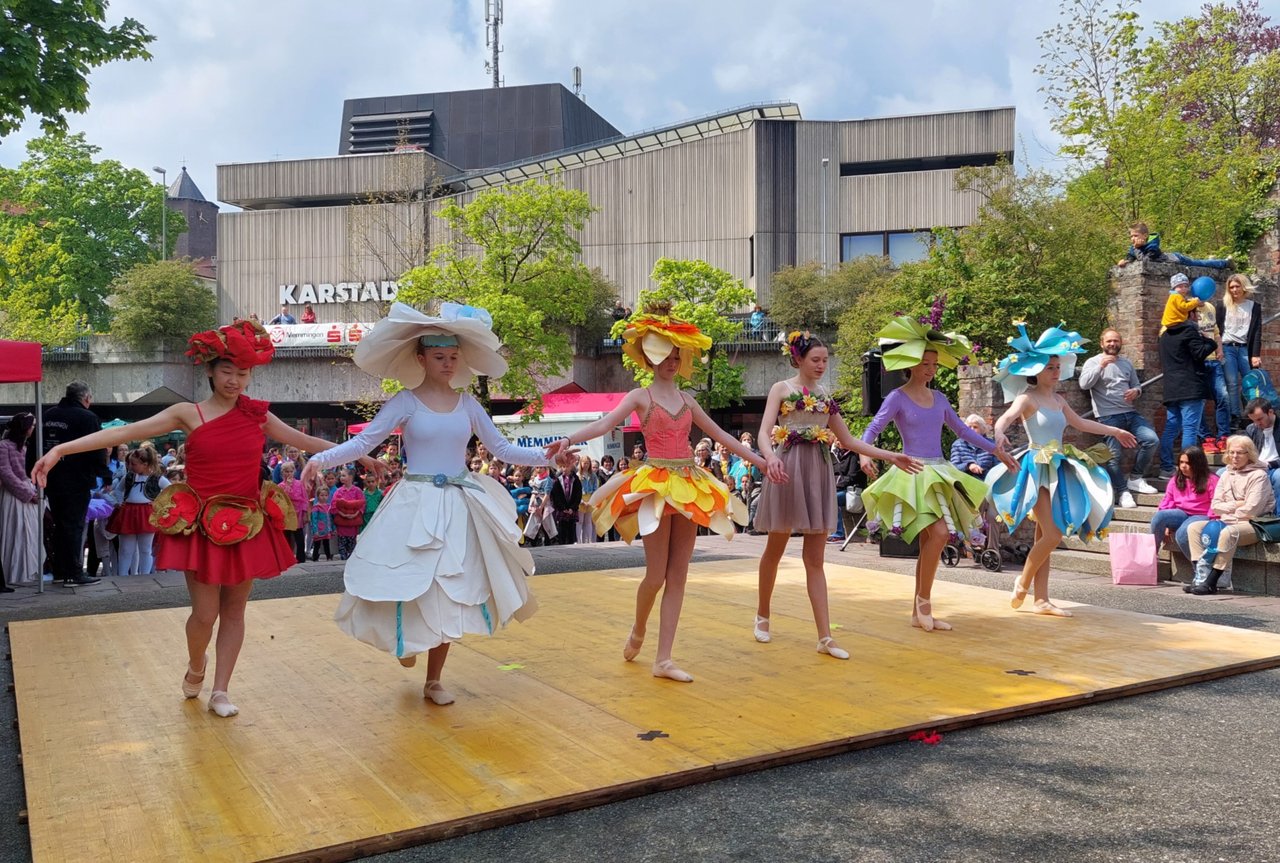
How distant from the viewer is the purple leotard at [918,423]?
24.4 feet

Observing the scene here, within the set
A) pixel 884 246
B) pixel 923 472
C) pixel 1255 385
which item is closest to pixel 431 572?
pixel 923 472

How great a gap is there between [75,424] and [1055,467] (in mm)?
10352

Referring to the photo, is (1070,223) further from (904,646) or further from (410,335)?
(410,335)

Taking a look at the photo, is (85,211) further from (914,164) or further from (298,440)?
(298,440)

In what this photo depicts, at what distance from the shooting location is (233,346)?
5.41 metres

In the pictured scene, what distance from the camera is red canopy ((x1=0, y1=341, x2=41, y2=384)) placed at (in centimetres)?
1090

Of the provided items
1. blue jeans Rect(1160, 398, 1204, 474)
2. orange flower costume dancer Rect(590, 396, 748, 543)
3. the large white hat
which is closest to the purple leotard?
orange flower costume dancer Rect(590, 396, 748, 543)

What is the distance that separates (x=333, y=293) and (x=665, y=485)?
157 feet

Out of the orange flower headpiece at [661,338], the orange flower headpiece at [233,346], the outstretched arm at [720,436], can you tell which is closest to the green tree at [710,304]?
the outstretched arm at [720,436]

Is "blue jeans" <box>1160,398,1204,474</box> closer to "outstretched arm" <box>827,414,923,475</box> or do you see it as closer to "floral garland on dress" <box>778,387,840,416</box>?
"outstretched arm" <box>827,414,923,475</box>

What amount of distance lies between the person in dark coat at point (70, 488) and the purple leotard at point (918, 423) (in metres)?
8.66

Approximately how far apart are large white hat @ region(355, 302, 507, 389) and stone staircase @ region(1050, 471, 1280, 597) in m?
7.89

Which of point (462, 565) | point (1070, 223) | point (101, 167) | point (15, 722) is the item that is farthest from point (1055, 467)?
point (101, 167)

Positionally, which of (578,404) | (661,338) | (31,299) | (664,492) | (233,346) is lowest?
(664,492)
